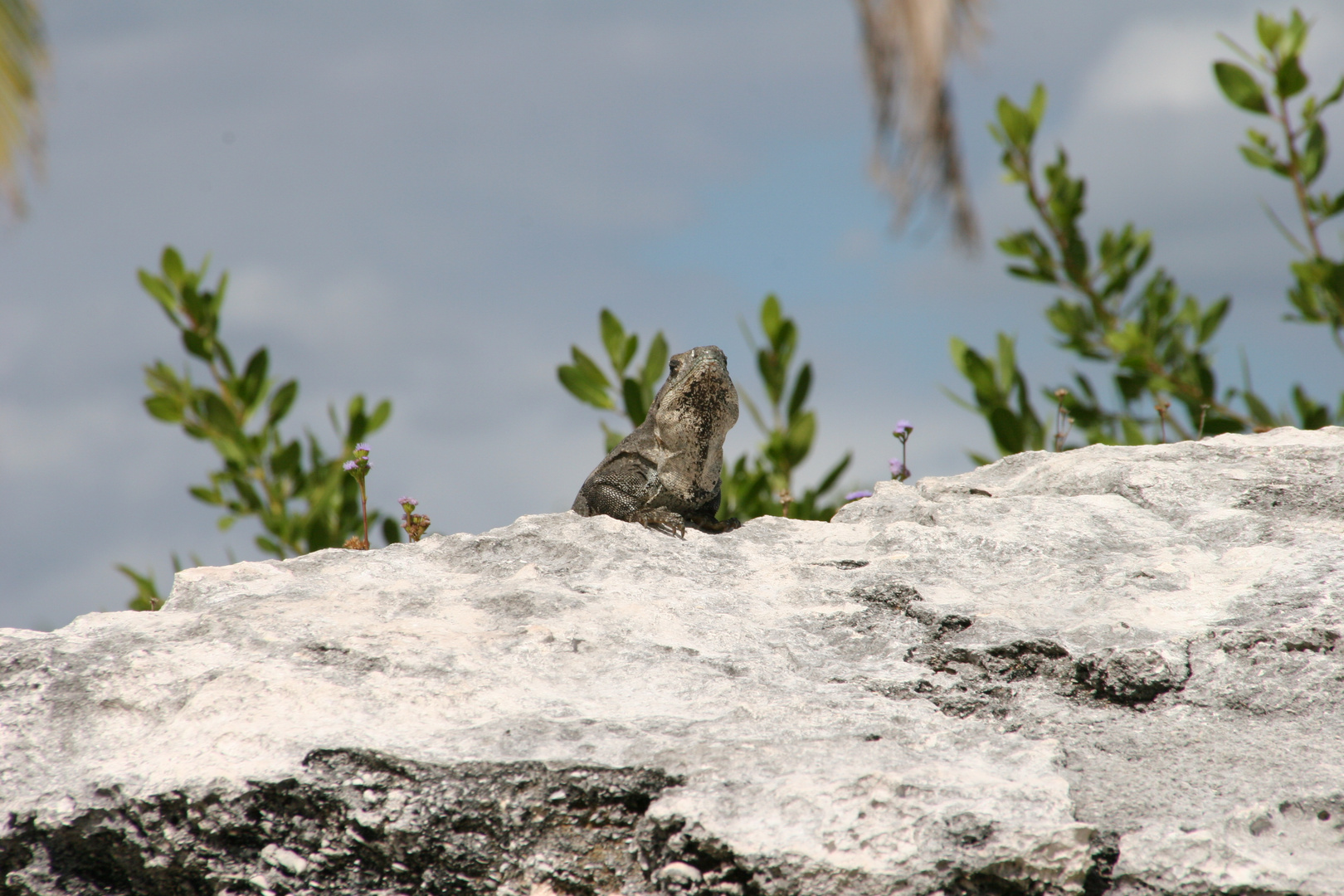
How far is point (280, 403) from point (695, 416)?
3782 mm

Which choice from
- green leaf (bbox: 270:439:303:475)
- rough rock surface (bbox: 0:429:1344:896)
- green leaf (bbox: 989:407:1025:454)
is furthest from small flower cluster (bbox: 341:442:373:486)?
green leaf (bbox: 989:407:1025:454)

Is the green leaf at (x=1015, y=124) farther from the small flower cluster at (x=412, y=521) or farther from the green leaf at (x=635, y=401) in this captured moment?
the small flower cluster at (x=412, y=521)

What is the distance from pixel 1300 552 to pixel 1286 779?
1.03 metres

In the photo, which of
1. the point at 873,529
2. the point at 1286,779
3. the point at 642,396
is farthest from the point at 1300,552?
the point at 642,396

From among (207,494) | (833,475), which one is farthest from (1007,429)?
(207,494)

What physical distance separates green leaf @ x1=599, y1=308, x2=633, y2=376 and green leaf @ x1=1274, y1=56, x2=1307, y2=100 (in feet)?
15.3

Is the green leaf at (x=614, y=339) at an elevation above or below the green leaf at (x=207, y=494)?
above

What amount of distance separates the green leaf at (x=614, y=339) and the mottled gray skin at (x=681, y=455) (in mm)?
1872

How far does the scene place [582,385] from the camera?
6.34 metres

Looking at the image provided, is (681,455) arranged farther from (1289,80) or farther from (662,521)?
(1289,80)

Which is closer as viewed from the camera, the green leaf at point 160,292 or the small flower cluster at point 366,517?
the small flower cluster at point 366,517

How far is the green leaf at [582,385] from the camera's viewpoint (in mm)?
6324

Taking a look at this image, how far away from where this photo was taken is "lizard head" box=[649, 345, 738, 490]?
4.26 m

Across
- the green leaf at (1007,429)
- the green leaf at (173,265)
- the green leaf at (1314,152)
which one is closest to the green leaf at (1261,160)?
the green leaf at (1314,152)
